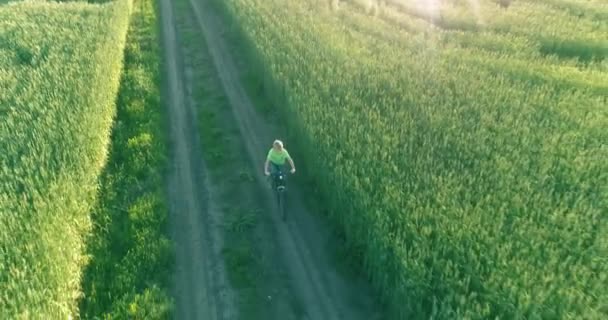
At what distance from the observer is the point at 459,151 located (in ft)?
45.1

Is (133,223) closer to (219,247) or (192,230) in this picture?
(192,230)

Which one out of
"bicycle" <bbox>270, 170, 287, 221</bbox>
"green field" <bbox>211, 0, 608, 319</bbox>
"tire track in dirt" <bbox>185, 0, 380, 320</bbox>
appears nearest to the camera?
"green field" <bbox>211, 0, 608, 319</bbox>

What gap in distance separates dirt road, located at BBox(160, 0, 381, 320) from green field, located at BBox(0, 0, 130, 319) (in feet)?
7.82

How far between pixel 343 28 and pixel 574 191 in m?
15.6

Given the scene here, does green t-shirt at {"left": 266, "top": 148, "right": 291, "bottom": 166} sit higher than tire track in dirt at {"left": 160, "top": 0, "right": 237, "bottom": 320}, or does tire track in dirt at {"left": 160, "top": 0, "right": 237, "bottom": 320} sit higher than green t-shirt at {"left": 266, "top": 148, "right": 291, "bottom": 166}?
green t-shirt at {"left": 266, "top": 148, "right": 291, "bottom": 166}

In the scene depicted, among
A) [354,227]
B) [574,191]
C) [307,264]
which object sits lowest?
[307,264]

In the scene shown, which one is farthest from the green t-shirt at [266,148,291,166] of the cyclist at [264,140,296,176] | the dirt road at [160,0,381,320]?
the dirt road at [160,0,381,320]

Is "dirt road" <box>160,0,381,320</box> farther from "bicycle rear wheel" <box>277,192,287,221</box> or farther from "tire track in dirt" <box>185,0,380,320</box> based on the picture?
"bicycle rear wheel" <box>277,192,287,221</box>

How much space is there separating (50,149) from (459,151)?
11.3m

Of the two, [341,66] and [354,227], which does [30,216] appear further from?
[341,66]

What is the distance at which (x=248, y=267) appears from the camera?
12398 millimetres

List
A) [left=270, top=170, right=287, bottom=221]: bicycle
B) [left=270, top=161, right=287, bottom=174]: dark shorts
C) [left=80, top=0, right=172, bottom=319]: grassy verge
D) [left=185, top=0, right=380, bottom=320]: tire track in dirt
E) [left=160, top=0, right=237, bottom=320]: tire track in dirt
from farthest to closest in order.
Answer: [left=270, top=161, right=287, bottom=174]: dark shorts → [left=270, top=170, right=287, bottom=221]: bicycle → [left=160, top=0, right=237, bottom=320]: tire track in dirt → [left=185, top=0, right=380, bottom=320]: tire track in dirt → [left=80, top=0, right=172, bottom=319]: grassy verge

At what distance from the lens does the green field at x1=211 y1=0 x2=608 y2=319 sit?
9.41 metres

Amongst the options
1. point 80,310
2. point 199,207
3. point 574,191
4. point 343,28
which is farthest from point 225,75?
point 574,191
